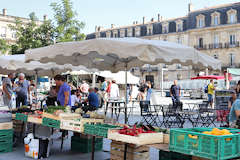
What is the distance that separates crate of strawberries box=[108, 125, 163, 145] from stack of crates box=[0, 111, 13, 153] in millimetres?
3062

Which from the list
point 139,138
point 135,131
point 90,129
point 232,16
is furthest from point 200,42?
point 139,138

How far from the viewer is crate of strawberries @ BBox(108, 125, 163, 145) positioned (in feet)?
14.6

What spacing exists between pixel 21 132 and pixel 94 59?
2.85 metres

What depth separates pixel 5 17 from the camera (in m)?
54.2

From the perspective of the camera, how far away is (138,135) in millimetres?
4457

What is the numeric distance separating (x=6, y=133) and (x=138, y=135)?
3663 millimetres

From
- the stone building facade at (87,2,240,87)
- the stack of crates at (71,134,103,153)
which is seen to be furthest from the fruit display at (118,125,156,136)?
the stone building facade at (87,2,240,87)


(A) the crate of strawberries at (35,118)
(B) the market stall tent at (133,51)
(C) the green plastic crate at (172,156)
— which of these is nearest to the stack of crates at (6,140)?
(A) the crate of strawberries at (35,118)

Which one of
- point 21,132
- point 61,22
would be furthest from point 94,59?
point 61,22

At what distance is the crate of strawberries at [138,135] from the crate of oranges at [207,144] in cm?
47

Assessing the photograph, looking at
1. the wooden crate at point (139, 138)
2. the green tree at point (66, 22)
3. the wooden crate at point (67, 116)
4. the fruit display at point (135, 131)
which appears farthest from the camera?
the green tree at point (66, 22)

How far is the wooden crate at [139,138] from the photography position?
442 cm

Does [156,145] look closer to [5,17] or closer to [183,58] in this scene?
[183,58]

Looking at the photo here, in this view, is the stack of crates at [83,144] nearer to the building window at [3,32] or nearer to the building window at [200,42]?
the building window at [200,42]
